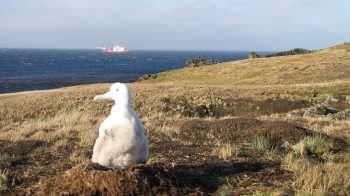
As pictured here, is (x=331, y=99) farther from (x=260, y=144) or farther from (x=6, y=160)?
(x=6, y=160)

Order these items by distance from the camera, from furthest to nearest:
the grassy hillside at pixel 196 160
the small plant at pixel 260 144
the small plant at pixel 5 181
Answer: the small plant at pixel 260 144, the small plant at pixel 5 181, the grassy hillside at pixel 196 160

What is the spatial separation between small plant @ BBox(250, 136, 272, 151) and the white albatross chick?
3571 mm

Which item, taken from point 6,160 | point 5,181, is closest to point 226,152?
point 6,160

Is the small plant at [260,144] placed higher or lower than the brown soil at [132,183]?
lower

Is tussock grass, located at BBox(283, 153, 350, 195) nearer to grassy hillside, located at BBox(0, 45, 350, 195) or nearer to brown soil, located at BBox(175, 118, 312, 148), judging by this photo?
grassy hillside, located at BBox(0, 45, 350, 195)

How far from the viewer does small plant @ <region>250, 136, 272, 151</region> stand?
11.1 m

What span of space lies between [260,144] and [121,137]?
13.6 feet

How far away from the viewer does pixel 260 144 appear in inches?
441

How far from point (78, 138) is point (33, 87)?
6133 centimetres

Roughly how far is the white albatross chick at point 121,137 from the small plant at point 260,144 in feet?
11.7

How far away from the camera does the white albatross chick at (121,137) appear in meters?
7.66

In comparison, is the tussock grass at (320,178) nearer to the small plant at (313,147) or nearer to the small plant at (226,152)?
the small plant at (226,152)

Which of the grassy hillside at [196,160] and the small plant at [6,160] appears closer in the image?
the grassy hillside at [196,160]

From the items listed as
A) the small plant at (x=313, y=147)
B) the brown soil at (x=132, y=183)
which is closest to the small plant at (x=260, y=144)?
the small plant at (x=313, y=147)
